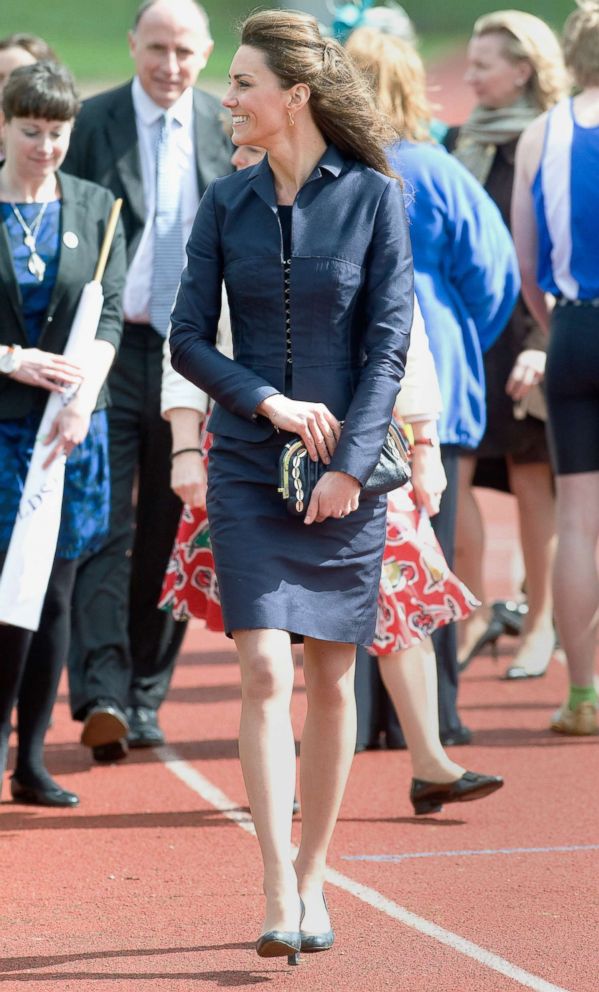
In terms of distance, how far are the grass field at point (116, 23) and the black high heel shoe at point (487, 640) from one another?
33.8 m

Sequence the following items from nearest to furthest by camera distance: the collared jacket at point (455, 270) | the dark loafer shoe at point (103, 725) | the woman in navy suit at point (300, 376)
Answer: the woman in navy suit at point (300, 376), the collared jacket at point (455, 270), the dark loafer shoe at point (103, 725)

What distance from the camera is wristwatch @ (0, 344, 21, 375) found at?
5.53 m

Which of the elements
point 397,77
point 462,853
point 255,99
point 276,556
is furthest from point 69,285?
point 462,853

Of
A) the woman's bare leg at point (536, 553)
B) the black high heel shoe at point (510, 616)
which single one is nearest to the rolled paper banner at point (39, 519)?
the woman's bare leg at point (536, 553)

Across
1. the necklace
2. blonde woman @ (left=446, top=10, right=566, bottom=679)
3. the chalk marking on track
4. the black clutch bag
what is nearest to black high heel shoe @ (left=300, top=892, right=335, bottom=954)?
the chalk marking on track

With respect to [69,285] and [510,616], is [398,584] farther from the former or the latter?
[510,616]

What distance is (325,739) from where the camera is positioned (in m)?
4.34

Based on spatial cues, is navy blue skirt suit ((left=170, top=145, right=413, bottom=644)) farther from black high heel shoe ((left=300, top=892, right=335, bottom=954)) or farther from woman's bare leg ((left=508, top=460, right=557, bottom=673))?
woman's bare leg ((left=508, top=460, right=557, bottom=673))

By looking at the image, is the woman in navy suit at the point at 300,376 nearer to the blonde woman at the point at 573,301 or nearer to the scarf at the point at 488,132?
the blonde woman at the point at 573,301

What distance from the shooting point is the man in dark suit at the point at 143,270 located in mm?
6578

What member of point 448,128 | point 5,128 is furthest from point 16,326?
point 448,128

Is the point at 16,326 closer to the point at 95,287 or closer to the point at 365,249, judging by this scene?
the point at 95,287

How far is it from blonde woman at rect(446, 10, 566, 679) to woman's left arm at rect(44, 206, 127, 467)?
6.69ft

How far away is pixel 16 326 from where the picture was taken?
569 centimetres
